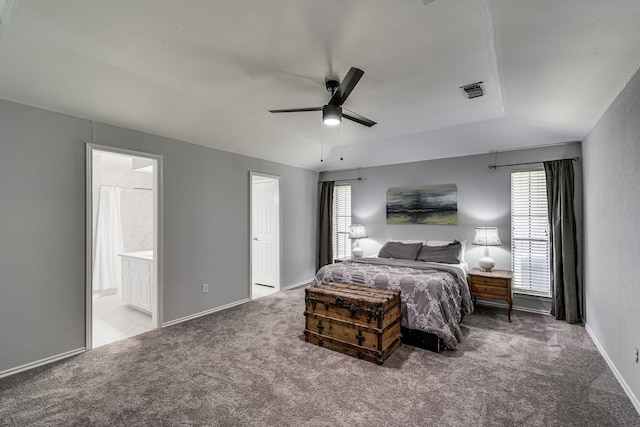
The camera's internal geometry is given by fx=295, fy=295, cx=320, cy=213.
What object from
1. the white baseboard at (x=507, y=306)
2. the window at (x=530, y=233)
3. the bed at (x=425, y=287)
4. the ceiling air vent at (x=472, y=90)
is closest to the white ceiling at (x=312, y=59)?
the ceiling air vent at (x=472, y=90)

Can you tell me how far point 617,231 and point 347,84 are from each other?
8.54 feet

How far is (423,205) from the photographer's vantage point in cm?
516

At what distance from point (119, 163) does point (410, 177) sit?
5.43 meters

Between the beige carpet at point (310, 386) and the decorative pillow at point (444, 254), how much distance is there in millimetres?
1126

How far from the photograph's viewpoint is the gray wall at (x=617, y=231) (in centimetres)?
215

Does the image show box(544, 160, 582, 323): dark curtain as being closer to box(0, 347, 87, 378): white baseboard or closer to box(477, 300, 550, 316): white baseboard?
box(477, 300, 550, 316): white baseboard

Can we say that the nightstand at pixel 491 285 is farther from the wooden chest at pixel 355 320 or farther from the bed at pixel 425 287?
the wooden chest at pixel 355 320

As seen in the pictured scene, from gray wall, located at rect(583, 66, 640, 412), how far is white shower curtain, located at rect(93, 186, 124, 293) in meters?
6.66

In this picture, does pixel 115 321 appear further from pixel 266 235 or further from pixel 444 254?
pixel 444 254

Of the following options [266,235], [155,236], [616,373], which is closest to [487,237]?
[616,373]

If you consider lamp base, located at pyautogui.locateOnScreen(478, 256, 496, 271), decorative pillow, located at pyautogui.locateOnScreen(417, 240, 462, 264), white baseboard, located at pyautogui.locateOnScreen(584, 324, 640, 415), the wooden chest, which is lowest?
white baseboard, located at pyautogui.locateOnScreen(584, 324, 640, 415)

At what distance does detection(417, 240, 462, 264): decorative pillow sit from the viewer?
14.0ft

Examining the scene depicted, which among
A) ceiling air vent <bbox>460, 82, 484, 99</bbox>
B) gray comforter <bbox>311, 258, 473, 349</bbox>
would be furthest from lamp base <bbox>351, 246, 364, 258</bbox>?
ceiling air vent <bbox>460, 82, 484, 99</bbox>

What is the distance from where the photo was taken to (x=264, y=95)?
10.4 feet
